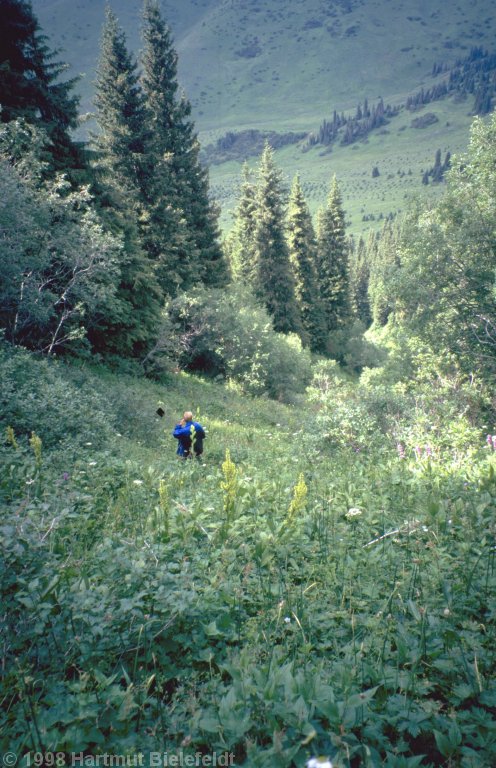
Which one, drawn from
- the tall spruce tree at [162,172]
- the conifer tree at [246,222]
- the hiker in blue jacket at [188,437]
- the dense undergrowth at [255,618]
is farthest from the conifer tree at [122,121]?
the conifer tree at [246,222]

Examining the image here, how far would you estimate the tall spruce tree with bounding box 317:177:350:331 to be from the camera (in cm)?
5200

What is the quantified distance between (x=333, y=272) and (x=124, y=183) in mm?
35786

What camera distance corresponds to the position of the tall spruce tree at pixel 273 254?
39094 mm

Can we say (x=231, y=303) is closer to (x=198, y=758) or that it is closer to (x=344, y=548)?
(x=344, y=548)

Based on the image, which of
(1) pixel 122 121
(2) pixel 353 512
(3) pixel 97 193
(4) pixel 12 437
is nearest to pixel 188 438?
(4) pixel 12 437

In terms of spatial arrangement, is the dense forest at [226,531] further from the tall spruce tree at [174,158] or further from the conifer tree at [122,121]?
the tall spruce tree at [174,158]

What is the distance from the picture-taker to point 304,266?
46.6m

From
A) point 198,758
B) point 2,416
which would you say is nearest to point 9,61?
point 2,416

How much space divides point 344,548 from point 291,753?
240cm

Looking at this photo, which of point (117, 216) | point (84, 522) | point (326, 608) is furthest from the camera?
point (117, 216)

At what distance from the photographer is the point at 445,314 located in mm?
18688

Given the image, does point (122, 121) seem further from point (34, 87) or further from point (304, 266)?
point (304, 266)

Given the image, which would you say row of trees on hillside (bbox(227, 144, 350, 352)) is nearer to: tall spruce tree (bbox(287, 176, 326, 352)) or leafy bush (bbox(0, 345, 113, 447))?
tall spruce tree (bbox(287, 176, 326, 352))

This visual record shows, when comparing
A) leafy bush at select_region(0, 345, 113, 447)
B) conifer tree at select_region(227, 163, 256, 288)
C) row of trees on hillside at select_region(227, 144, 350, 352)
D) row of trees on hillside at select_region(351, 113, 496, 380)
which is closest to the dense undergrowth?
leafy bush at select_region(0, 345, 113, 447)
